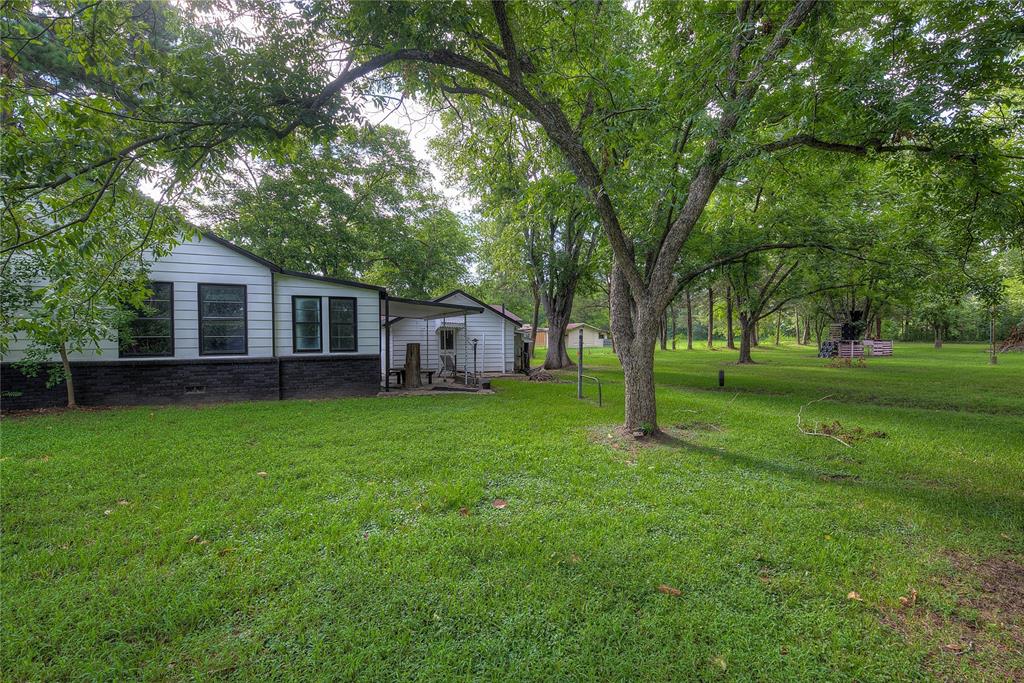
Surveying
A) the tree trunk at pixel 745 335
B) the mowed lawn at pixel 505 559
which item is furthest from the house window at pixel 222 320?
the tree trunk at pixel 745 335

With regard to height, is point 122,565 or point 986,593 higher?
point 122,565

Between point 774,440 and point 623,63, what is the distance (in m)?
5.64

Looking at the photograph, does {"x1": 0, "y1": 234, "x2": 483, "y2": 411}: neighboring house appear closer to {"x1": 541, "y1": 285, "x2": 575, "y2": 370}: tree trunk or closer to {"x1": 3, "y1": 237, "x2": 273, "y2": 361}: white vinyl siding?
{"x1": 3, "y1": 237, "x2": 273, "y2": 361}: white vinyl siding

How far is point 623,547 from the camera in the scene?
2.80 metres

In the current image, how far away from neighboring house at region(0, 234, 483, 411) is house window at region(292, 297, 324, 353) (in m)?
0.02

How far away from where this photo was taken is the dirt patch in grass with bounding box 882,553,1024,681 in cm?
188

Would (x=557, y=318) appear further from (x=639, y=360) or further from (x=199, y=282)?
(x=199, y=282)

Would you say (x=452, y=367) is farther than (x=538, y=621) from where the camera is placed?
Yes

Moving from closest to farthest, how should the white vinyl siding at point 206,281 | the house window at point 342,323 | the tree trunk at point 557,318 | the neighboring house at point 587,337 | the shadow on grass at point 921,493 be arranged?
the shadow on grass at point 921,493, the white vinyl siding at point 206,281, the house window at point 342,323, the tree trunk at point 557,318, the neighboring house at point 587,337

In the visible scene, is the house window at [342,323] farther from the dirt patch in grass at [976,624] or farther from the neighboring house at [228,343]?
the dirt patch in grass at [976,624]

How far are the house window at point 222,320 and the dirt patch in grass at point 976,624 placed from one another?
10585mm

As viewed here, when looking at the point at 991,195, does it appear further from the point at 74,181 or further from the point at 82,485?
the point at 82,485

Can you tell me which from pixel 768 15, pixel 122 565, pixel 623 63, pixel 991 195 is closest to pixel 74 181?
pixel 122 565

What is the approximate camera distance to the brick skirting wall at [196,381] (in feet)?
24.6
